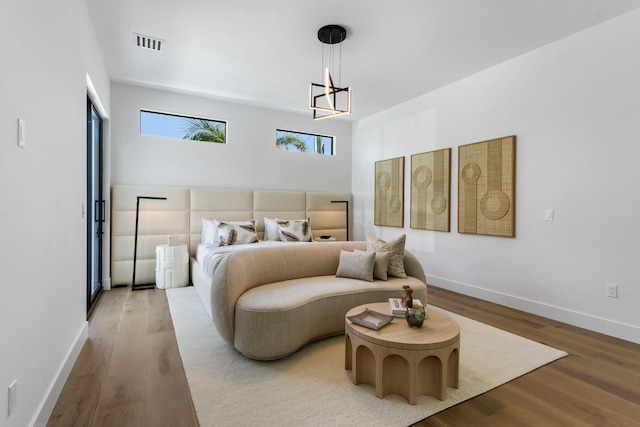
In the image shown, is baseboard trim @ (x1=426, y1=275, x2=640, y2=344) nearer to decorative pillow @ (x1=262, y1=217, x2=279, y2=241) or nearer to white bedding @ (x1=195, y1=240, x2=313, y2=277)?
white bedding @ (x1=195, y1=240, x2=313, y2=277)

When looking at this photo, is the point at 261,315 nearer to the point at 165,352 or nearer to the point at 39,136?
the point at 165,352

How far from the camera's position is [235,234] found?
462 centimetres

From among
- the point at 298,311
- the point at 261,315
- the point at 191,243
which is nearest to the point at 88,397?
the point at 261,315

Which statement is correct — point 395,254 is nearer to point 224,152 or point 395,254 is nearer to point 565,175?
point 565,175

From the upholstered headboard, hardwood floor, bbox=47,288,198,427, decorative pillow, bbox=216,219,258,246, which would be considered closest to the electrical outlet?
hardwood floor, bbox=47,288,198,427

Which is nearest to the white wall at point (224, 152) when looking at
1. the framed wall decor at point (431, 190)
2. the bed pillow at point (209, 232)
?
the bed pillow at point (209, 232)

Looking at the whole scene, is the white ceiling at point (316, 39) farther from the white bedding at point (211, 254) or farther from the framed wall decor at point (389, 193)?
the white bedding at point (211, 254)

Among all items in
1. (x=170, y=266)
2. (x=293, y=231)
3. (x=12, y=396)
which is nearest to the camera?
(x=12, y=396)

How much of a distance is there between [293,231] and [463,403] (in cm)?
353

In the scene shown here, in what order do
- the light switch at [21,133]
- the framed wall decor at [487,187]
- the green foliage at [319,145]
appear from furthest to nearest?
1. the green foliage at [319,145]
2. the framed wall decor at [487,187]
3. the light switch at [21,133]

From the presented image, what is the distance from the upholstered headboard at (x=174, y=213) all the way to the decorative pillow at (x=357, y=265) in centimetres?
244

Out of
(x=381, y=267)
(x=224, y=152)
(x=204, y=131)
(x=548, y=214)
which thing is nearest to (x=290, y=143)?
(x=224, y=152)

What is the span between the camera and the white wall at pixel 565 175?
2951 mm

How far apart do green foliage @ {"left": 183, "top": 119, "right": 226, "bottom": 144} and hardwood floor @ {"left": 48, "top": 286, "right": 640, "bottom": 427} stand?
306 cm
